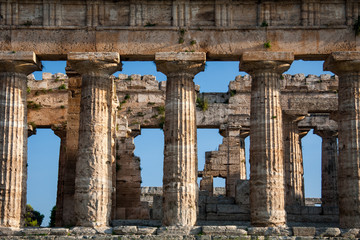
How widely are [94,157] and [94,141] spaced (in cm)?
66

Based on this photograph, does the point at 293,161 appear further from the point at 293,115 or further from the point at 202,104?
the point at 202,104

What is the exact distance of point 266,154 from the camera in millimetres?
32469

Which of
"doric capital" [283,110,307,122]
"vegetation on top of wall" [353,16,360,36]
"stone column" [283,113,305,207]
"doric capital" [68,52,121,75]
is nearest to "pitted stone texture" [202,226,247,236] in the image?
"doric capital" [68,52,121,75]

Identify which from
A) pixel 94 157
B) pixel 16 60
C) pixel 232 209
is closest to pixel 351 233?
pixel 232 209

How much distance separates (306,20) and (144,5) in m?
6.83

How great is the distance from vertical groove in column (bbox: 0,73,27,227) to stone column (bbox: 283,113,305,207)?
49.4 ft

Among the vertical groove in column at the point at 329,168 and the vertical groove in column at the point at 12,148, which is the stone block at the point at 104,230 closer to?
the vertical groove in column at the point at 12,148

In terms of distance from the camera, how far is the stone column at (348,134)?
32.2 metres

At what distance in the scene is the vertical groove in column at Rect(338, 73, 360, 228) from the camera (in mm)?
32156

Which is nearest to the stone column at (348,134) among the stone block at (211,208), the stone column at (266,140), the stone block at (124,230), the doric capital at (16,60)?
the stone column at (266,140)

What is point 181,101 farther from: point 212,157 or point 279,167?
point 212,157

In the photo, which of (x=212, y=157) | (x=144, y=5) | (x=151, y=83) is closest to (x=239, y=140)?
(x=212, y=157)

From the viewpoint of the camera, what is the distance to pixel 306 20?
33.6 meters

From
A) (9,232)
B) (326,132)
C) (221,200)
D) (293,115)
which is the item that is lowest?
(9,232)
